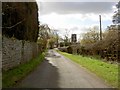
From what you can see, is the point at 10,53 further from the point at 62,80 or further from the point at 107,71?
the point at 107,71

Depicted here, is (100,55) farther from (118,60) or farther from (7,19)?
(7,19)

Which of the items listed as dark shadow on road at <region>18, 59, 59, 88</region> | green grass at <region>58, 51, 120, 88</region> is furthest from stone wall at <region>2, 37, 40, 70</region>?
green grass at <region>58, 51, 120, 88</region>

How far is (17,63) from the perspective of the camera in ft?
67.0

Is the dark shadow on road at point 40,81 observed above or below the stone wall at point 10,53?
below

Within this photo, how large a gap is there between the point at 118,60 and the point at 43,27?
3789 cm

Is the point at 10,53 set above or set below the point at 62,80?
above

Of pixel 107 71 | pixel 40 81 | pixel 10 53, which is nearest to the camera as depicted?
pixel 40 81

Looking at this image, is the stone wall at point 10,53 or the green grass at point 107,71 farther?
the stone wall at point 10,53

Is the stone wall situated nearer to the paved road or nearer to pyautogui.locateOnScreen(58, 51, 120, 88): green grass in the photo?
the paved road

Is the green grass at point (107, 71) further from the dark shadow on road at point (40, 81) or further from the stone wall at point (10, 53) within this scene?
the stone wall at point (10, 53)

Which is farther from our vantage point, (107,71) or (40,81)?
(107,71)

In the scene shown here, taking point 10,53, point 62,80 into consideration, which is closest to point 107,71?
point 62,80

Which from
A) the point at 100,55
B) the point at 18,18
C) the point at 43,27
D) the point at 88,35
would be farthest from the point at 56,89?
the point at 88,35

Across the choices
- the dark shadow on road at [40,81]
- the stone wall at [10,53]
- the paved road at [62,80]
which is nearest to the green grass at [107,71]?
the paved road at [62,80]
